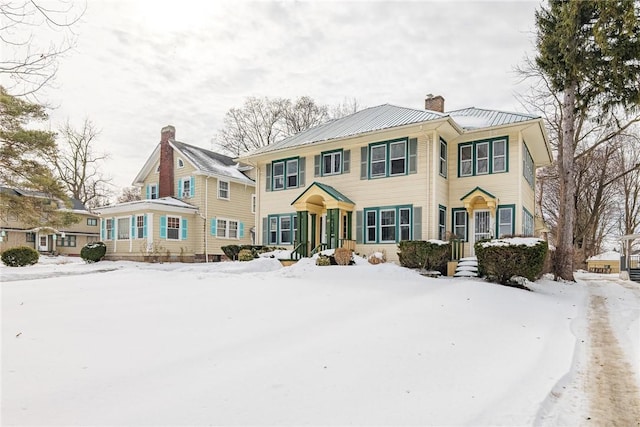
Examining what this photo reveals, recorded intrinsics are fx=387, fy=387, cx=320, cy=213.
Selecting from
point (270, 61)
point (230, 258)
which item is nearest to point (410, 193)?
point (270, 61)

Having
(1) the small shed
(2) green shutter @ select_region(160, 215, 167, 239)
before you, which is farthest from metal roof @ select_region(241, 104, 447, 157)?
(1) the small shed

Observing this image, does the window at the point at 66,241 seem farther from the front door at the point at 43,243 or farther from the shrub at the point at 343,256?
the shrub at the point at 343,256

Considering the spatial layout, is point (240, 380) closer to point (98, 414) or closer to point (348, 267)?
point (98, 414)

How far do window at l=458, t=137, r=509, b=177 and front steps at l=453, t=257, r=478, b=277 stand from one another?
12.3 feet

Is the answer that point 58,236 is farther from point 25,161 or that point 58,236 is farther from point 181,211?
point 25,161

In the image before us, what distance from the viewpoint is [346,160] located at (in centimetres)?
1644

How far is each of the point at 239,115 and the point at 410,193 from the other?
2457 cm

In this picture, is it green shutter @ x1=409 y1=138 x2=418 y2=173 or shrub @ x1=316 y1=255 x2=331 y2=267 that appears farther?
green shutter @ x1=409 y1=138 x2=418 y2=173

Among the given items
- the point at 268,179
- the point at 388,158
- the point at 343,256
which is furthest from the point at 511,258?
the point at 268,179

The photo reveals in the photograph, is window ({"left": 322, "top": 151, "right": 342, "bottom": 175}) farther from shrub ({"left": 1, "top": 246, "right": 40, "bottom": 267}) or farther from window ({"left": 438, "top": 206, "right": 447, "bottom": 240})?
shrub ({"left": 1, "top": 246, "right": 40, "bottom": 267})

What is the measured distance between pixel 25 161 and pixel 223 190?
11054 mm

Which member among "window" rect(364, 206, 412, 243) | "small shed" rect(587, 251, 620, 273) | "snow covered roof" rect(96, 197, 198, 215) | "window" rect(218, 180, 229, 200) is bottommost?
"small shed" rect(587, 251, 620, 273)

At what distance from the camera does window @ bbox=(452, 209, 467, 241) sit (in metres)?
15.4

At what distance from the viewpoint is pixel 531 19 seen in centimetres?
1616
